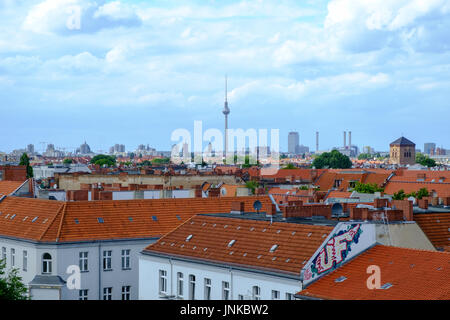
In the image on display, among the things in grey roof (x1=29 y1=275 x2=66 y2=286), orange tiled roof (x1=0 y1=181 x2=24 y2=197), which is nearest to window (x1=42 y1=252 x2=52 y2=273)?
grey roof (x1=29 y1=275 x2=66 y2=286)

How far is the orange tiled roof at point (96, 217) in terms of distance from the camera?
50.8 metres

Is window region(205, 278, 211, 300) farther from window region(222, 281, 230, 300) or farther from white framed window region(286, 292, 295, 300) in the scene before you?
white framed window region(286, 292, 295, 300)

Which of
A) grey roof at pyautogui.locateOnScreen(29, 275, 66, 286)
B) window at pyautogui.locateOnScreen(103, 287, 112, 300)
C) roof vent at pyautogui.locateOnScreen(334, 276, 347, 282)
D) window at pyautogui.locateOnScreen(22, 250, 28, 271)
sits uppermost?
roof vent at pyautogui.locateOnScreen(334, 276, 347, 282)

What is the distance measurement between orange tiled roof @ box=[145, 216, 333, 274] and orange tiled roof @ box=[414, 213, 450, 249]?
9466 millimetres

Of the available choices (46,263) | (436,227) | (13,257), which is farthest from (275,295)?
(13,257)

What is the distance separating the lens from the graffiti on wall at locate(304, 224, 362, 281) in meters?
34.4

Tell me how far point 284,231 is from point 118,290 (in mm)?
15323

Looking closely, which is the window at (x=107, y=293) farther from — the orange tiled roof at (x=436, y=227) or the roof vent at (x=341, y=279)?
the roof vent at (x=341, y=279)

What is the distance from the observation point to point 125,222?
53.2 meters

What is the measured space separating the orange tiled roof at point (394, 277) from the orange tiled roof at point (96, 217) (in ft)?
65.0

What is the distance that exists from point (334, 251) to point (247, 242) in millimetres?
5535

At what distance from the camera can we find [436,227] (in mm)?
46031
